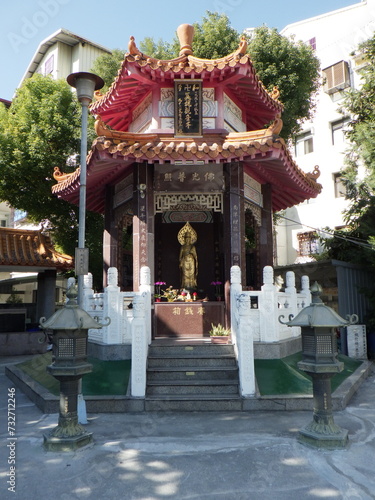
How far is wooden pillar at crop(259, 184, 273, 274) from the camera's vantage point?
10773 millimetres

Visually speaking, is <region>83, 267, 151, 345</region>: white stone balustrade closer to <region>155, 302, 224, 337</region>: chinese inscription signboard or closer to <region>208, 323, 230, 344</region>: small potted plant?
<region>155, 302, 224, 337</region>: chinese inscription signboard

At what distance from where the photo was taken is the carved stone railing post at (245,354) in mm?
6812

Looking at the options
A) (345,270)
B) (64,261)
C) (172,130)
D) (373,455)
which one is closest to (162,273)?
(172,130)

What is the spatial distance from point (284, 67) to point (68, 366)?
16088mm

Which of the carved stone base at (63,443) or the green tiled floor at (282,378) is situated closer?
the carved stone base at (63,443)

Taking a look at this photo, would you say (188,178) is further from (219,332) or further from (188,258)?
(219,332)

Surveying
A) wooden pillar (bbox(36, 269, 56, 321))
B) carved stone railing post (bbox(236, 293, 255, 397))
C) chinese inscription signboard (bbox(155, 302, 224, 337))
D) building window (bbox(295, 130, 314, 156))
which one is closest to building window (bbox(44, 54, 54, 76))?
building window (bbox(295, 130, 314, 156))

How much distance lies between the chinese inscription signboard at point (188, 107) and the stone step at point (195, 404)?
5.90 metres

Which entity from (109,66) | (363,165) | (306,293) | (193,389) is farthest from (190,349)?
(109,66)

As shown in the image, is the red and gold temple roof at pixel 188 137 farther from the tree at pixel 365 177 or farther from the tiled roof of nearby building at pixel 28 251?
the tiled roof of nearby building at pixel 28 251

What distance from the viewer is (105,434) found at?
5625 millimetres

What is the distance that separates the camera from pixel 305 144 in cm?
2661

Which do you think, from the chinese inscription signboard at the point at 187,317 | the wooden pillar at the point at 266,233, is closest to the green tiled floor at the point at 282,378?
the chinese inscription signboard at the point at 187,317

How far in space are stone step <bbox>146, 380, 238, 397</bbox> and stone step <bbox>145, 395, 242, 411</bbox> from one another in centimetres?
28
